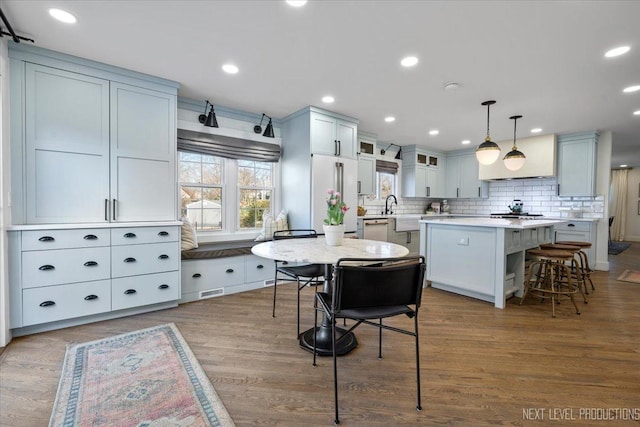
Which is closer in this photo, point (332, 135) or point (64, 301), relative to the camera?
point (64, 301)

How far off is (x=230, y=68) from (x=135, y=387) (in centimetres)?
268

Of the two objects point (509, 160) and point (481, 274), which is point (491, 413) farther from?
point (509, 160)

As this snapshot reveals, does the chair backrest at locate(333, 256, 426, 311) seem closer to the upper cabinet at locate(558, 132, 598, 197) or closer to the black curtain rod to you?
the black curtain rod

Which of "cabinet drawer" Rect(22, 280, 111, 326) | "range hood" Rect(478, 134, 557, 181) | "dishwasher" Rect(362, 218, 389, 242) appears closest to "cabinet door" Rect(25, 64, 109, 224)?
"cabinet drawer" Rect(22, 280, 111, 326)

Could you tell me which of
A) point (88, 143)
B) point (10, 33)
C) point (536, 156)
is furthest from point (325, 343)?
point (536, 156)

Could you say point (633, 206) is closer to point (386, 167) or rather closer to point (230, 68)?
point (386, 167)

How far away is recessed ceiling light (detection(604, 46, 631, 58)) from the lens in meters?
2.39

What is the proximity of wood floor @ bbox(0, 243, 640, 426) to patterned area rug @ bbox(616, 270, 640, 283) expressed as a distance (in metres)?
1.74

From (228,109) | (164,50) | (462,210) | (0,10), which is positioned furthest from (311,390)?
(462,210)

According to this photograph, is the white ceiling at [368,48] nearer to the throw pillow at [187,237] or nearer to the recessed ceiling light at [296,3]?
the recessed ceiling light at [296,3]

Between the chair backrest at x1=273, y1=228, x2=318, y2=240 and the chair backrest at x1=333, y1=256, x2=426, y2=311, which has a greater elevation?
the chair backrest at x1=273, y1=228, x2=318, y2=240

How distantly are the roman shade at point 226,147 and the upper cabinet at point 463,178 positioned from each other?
4.49 meters

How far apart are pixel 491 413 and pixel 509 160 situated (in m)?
3.53

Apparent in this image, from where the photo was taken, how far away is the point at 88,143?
8.82ft
